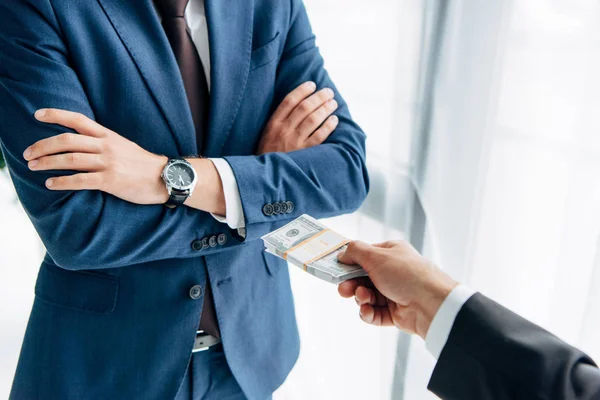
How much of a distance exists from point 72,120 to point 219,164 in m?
0.33

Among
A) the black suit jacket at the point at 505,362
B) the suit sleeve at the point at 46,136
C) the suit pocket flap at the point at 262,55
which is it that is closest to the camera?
the black suit jacket at the point at 505,362

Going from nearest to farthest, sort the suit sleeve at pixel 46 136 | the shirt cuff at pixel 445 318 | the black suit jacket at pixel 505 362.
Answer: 1. the black suit jacket at pixel 505 362
2. the shirt cuff at pixel 445 318
3. the suit sleeve at pixel 46 136

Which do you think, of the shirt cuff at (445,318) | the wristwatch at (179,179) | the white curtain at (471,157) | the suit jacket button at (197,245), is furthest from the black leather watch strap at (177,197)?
the white curtain at (471,157)

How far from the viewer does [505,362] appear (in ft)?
3.03

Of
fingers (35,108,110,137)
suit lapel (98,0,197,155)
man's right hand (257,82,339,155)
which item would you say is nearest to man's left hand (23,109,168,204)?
fingers (35,108,110,137)

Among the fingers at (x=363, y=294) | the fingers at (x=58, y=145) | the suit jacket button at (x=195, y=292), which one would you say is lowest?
the suit jacket button at (x=195, y=292)

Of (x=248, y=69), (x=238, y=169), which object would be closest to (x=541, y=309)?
(x=238, y=169)

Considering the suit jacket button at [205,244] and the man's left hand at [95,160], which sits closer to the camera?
the man's left hand at [95,160]

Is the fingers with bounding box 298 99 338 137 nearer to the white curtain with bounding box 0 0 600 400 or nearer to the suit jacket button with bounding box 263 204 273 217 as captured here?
the suit jacket button with bounding box 263 204 273 217

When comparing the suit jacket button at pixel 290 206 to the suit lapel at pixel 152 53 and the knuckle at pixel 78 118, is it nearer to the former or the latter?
the suit lapel at pixel 152 53

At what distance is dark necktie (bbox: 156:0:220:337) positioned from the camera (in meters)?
1.29

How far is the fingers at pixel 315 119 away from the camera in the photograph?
4.77 feet

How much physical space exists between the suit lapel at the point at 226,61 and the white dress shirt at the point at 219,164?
0.05 meters

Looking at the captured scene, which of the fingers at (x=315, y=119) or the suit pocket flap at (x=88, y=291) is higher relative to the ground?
the fingers at (x=315, y=119)
